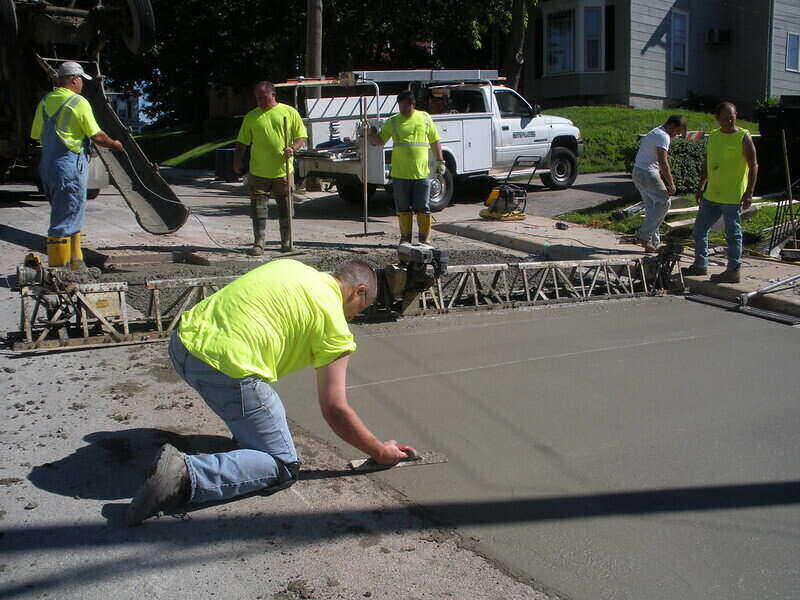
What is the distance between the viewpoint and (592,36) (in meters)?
25.3

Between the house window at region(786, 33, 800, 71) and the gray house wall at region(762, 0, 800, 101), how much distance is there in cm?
15

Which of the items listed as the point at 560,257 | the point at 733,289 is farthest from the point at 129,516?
the point at 560,257

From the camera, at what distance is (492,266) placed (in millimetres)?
8180

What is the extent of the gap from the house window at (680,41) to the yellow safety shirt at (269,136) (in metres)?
19.6

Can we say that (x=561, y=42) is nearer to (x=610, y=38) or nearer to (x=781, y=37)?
(x=610, y=38)

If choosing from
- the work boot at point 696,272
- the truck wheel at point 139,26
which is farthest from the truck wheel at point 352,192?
the work boot at point 696,272

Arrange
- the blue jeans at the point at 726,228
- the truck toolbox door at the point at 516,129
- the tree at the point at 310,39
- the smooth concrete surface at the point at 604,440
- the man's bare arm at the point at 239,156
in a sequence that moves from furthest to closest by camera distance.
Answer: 1. the tree at the point at 310,39
2. the truck toolbox door at the point at 516,129
3. the man's bare arm at the point at 239,156
4. the blue jeans at the point at 726,228
5. the smooth concrete surface at the point at 604,440

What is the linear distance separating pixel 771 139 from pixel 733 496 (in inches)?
508

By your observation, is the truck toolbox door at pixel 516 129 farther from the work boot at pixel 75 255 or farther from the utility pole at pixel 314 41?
the work boot at pixel 75 255

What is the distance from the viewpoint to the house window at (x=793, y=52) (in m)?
26.5

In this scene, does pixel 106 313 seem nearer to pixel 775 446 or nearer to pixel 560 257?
pixel 775 446

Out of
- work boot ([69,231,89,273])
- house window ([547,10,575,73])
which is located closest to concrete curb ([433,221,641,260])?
work boot ([69,231,89,273])

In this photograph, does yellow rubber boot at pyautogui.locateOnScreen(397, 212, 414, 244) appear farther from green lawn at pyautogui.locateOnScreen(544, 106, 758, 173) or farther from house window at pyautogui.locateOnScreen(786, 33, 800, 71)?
house window at pyautogui.locateOnScreen(786, 33, 800, 71)

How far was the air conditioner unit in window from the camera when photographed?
26516 mm
